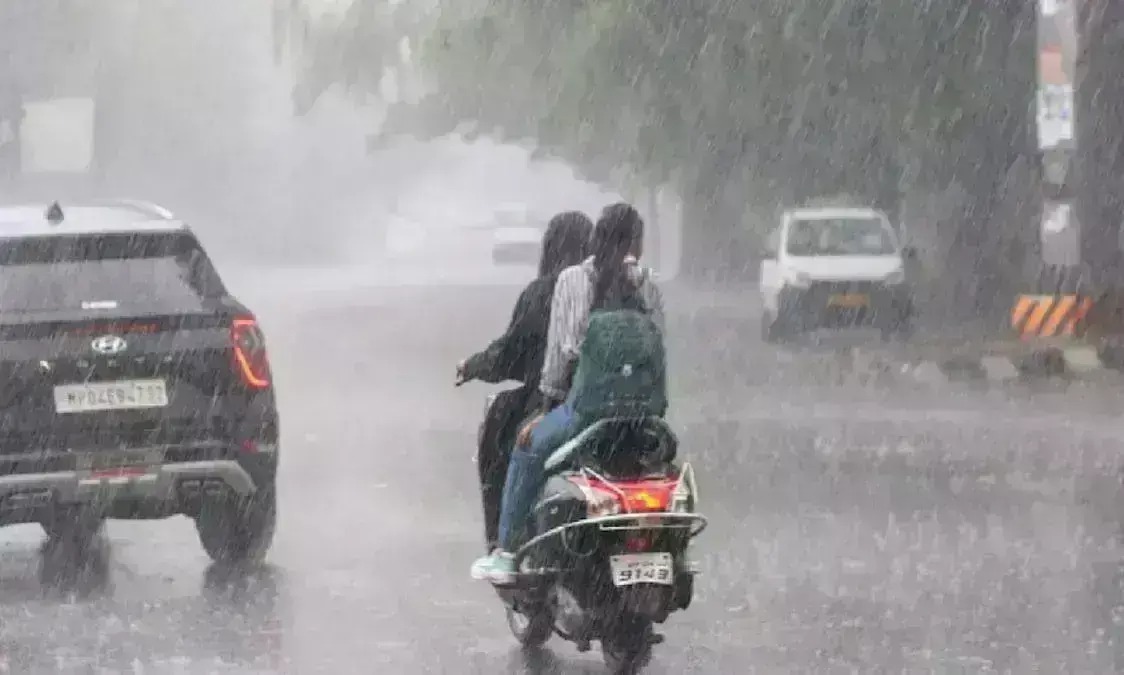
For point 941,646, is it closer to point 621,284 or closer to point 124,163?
point 621,284

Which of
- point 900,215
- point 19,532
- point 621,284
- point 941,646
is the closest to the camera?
point 621,284

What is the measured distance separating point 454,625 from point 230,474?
151cm

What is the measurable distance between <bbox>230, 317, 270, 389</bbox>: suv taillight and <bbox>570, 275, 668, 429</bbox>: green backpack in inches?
111

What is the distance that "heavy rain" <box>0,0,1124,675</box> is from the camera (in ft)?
26.8

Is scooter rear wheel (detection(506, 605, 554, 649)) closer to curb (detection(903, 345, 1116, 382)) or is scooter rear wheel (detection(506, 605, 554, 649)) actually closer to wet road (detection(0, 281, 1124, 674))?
wet road (detection(0, 281, 1124, 674))

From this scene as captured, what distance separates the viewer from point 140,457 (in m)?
9.77

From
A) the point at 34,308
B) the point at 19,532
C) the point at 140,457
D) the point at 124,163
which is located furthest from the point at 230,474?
the point at 124,163

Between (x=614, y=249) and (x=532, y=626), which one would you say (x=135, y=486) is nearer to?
(x=532, y=626)

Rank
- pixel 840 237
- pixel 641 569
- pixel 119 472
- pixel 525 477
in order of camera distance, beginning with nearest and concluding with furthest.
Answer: pixel 641 569
pixel 525 477
pixel 119 472
pixel 840 237

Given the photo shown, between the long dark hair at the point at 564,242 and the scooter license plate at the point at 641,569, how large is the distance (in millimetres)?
1302

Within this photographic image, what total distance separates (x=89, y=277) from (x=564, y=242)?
2.84m

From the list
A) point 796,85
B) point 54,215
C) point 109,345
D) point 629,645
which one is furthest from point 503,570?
point 796,85

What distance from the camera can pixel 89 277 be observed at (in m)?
10.0

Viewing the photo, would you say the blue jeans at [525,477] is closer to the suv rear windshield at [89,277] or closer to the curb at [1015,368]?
the suv rear windshield at [89,277]
